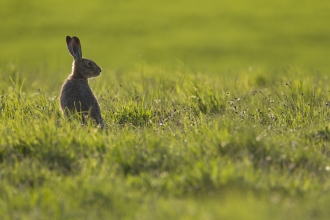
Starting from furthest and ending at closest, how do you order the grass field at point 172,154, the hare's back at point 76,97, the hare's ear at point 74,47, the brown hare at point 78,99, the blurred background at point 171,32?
the blurred background at point 171,32, the hare's ear at point 74,47, the hare's back at point 76,97, the brown hare at point 78,99, the grass field at point 172,154

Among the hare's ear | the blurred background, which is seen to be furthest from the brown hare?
the blurred background

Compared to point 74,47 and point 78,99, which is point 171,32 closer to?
point 74,47

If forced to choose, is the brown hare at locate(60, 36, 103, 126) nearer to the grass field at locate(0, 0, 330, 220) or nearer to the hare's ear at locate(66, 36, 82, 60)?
the hare's ear at locate(66, 36, 82, 60)

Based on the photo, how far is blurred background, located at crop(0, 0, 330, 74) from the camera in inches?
878

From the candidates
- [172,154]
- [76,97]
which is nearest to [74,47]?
[76,97]

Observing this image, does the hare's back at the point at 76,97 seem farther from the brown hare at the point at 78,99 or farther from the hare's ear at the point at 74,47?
the hare's ear at the point at 74,47

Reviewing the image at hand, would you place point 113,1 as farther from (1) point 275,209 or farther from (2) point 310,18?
(1) point 275,209

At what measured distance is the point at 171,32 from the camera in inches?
1029

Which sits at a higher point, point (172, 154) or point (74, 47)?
point (74, 47)

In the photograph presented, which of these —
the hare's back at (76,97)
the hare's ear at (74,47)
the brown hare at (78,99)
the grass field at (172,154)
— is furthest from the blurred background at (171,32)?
the hare's back at (76,97)

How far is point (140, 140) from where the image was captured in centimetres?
685

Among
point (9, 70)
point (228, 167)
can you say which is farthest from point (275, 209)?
point (9, 70)

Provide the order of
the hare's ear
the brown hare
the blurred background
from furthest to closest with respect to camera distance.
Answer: the blurred background → the hare's ear → the brown hare

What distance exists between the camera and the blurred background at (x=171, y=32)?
22312 millimetres
